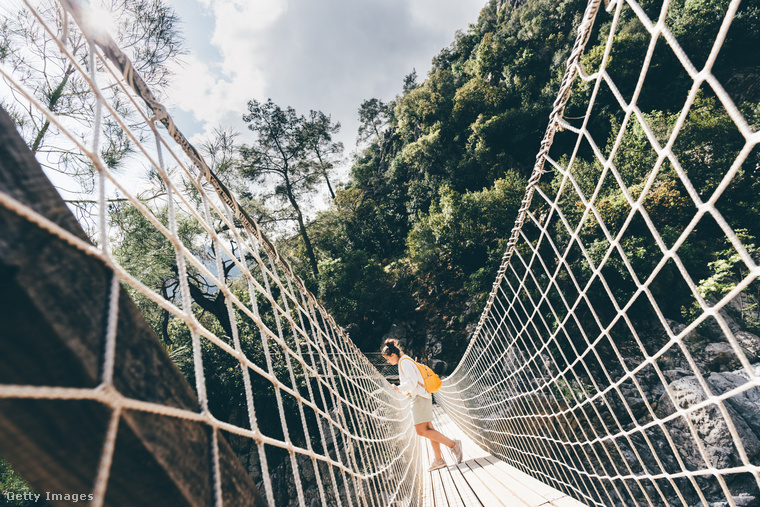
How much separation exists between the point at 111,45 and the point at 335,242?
38.1 ft

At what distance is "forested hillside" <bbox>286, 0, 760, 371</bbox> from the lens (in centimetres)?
753

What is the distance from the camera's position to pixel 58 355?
0.20m

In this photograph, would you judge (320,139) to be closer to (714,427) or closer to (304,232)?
(304,232)

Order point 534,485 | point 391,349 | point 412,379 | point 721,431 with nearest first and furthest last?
point 534,485 < point 412,379 < point 391,349 < point 721,431

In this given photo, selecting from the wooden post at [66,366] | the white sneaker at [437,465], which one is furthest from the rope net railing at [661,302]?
the wooden post at [66,366]

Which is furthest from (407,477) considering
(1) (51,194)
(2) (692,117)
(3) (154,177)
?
(2) (692,117)

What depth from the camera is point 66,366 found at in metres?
0.20

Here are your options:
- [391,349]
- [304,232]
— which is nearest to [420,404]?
[391,349]

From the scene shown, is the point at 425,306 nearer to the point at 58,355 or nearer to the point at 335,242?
the point at 335,242

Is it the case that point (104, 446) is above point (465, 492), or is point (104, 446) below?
above

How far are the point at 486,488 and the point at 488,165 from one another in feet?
37.9

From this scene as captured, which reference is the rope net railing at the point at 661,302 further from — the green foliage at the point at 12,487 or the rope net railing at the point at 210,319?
the green foliage at the point at 12,487

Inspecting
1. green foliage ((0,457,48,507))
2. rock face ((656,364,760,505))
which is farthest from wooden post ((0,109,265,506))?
rock face ((656,364,760,505))

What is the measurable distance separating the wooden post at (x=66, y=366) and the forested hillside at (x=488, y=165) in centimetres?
845
